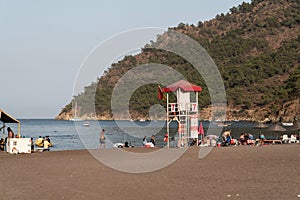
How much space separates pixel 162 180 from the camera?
15.0m

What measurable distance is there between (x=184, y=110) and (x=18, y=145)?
9953 mm

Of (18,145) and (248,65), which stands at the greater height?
(248,65)

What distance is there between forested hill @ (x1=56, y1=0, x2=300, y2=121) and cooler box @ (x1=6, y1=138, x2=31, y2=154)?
92552 mm

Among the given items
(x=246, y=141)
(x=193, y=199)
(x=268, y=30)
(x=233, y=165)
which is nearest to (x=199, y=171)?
(x=233, y=165)

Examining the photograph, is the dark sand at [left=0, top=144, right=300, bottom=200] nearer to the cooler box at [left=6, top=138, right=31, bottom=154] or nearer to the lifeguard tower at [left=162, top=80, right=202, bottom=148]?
the cooler box at [left=6, top=138, right=31, bottom=154]

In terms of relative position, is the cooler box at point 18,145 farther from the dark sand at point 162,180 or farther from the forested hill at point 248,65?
the forested hill at point 248,65

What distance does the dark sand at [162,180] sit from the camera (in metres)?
12.2

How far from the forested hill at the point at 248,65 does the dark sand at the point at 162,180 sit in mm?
98130

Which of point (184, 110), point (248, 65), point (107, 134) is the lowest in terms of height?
point (107, 134)

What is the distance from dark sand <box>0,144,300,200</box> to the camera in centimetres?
1224

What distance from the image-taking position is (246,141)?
123ft

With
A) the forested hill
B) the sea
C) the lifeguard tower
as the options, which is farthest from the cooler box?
the forested hill

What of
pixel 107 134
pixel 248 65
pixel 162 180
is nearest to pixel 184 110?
pixel 162 180

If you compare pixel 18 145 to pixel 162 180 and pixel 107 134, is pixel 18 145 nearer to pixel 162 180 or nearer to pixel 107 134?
pixel 162 180
